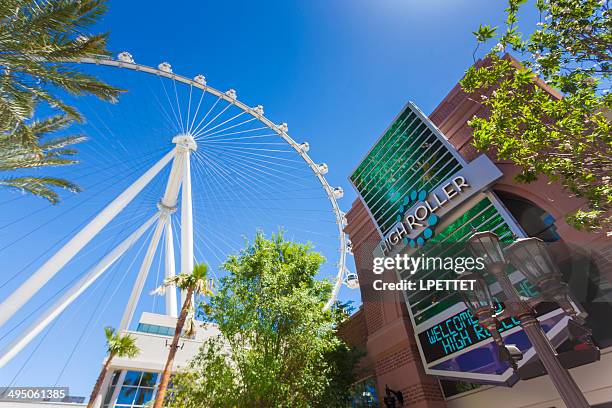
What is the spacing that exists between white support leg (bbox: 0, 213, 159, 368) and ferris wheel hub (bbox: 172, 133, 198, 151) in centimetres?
693

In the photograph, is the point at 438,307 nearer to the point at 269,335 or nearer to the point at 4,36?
the point at 269,335

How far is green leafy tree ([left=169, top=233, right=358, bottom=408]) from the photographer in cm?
1222

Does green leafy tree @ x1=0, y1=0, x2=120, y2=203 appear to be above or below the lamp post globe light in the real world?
above

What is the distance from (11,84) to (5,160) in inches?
113

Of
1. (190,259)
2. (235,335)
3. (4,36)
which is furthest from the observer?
(190,259)

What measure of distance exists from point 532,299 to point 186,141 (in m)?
26.0

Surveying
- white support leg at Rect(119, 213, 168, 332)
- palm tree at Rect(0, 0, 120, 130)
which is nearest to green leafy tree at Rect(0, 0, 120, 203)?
palm tree at Rect(0, 0, 120, 130)

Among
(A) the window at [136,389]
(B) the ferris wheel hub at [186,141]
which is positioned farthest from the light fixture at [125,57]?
(A) the window at [136,389]

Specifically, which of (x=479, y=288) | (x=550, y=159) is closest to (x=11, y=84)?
(x=479, y=288)

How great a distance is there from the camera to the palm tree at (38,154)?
8749mm

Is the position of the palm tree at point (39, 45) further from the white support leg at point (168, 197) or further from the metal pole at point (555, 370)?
the white support leg at point (168, 197)

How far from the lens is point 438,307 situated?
42.1 ft

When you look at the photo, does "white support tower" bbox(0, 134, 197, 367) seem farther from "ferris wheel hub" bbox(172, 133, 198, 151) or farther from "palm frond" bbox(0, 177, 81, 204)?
"palm frond" bbox(0, 177, 81, 204)

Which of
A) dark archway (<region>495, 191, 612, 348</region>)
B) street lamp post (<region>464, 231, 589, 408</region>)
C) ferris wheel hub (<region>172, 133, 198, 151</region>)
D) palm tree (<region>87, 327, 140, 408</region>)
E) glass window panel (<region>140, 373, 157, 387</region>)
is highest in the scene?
ferris wheel hub (<region>172, 133, 198, 151</region>)
